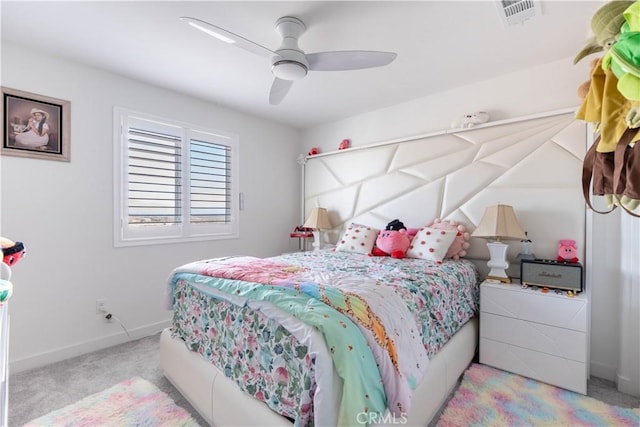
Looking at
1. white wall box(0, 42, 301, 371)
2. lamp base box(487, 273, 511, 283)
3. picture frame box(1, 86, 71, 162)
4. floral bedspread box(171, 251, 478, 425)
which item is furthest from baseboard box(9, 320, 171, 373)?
lamp base box(487, 273, 511, 283)

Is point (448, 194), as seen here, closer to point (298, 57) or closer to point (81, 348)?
point (298, 57)

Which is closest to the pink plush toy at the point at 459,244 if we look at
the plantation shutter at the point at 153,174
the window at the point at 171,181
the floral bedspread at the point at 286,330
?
the floral bedspread at the point at 286,330

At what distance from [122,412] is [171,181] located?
6.70 feet

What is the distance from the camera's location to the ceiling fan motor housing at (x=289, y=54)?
1.84 meters

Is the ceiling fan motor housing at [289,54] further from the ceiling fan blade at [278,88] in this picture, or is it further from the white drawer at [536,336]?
the white drawer at [536,336]

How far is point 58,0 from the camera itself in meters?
1.75

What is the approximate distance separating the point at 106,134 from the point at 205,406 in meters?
2.43

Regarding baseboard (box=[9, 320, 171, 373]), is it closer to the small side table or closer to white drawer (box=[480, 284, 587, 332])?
the small side table

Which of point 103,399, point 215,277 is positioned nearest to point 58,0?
point 215,277

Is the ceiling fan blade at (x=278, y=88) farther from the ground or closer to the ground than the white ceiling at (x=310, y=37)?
closer to the ground

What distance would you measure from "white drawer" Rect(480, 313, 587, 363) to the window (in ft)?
9.19

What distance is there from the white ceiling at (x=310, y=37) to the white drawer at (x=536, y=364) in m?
2.25

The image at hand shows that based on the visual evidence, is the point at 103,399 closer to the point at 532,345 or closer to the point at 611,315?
the point at 532,345

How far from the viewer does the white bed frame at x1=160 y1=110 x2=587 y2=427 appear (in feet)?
5.29
